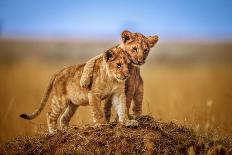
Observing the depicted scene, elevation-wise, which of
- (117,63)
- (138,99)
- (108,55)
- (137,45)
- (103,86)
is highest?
(137,45)

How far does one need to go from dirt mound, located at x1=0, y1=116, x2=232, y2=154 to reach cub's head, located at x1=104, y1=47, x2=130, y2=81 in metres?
0.79

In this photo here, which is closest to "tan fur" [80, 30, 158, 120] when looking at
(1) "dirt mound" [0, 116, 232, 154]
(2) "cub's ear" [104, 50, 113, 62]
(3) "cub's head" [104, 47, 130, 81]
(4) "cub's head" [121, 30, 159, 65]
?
(4) "cub's head" [121, 30, 159, 65]

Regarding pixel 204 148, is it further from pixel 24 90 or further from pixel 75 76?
pixel 24 90

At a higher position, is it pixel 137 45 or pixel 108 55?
pixel 137 45

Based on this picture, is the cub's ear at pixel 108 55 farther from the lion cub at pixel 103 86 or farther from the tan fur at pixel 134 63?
the tan fur at pixel 134 63

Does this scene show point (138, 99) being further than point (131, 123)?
Yes

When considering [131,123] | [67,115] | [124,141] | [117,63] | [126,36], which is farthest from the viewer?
[67,115]

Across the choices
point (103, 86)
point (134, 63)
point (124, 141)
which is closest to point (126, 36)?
point (134, 63)

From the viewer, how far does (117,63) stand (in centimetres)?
953

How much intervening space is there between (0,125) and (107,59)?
4826mm

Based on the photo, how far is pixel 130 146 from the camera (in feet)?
28.0

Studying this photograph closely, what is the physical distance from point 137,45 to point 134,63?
306 millimetres

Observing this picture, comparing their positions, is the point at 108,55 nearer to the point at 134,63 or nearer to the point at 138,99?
the point at 134,63

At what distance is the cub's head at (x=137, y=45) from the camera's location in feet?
32.2
